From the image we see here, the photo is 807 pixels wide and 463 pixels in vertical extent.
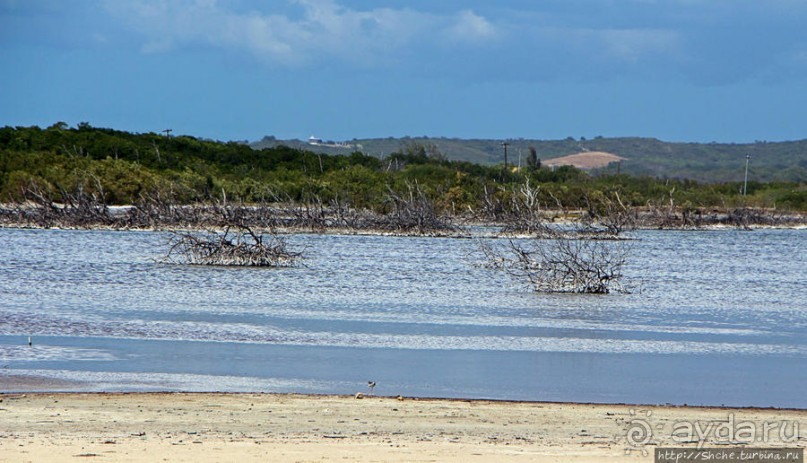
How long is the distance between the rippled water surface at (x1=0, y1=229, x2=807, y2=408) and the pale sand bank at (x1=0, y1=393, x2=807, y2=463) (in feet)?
3.38

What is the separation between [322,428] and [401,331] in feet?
28.7

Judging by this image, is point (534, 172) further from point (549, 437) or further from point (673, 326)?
point (549, 437)

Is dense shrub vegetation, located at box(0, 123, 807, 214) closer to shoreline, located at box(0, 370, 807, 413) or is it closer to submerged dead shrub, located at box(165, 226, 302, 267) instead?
submerged dead shrub, located at box(165, 226, 302, 267)

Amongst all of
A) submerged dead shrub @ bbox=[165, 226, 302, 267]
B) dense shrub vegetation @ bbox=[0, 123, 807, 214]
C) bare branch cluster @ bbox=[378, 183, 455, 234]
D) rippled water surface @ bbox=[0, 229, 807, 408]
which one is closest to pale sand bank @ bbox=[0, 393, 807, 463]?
rippled water surface @ bbox=[0, 229, 807, 408]

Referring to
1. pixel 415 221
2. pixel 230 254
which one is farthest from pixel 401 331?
pixel 415 221

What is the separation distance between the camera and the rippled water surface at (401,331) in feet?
44.4

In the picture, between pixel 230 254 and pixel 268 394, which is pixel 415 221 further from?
pixel 268 394

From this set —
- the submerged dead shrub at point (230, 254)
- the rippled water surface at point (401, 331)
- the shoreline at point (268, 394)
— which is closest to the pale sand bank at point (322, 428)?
the shoreline at point (268, 394)

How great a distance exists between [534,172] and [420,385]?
291 ft

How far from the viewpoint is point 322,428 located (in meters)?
10.2

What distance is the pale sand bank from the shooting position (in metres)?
8.99

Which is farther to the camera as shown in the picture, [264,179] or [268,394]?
[264,179]

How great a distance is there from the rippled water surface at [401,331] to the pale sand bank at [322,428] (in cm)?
103

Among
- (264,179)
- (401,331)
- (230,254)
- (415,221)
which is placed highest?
(264,179)
